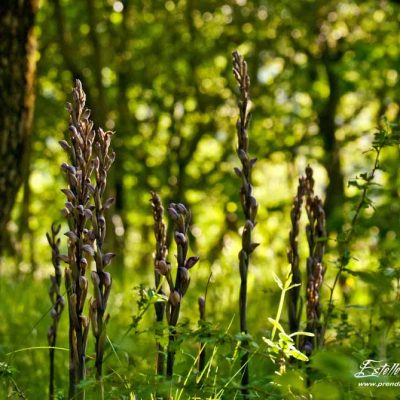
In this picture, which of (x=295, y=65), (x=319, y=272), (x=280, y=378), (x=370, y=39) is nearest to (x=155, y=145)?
(x=295, y=65)

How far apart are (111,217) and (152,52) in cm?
246

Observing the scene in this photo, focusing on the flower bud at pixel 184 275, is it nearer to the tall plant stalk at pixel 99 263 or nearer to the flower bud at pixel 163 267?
the flower bud at pixel 163 267

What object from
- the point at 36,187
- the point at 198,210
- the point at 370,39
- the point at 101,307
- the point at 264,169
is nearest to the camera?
the point at 101,307

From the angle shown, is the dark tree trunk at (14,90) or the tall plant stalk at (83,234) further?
the dark tree trunk at (14,90)

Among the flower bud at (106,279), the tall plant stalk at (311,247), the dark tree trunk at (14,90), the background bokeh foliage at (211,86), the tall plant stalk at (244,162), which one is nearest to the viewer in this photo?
the flower bud at (106,279)

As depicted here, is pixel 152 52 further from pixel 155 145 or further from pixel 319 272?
pixel 319 272

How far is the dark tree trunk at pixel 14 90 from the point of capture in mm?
4355

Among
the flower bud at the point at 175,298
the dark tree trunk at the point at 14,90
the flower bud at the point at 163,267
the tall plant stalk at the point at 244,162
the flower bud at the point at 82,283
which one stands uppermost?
the dark tree trunk at the point at 14,90

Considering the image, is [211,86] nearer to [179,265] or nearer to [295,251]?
[295,251]

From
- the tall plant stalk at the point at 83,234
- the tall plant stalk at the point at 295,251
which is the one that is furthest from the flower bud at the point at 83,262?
the tall plant stalk at the point at 295,251

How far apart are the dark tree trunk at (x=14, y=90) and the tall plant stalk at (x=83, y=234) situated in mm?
2499

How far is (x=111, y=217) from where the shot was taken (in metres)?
10.9

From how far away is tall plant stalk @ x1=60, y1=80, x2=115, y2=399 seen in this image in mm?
1923

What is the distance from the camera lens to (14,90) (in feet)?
14.4
